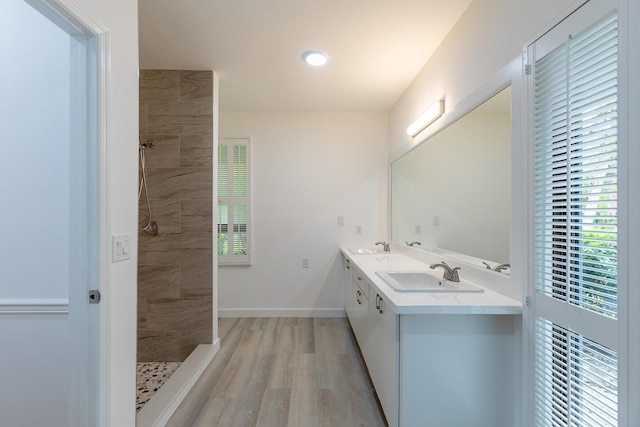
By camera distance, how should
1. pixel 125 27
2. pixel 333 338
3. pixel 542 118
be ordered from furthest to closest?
pixel 333 338, pixel 125 27, pixel 542 118

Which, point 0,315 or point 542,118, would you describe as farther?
point 0,315

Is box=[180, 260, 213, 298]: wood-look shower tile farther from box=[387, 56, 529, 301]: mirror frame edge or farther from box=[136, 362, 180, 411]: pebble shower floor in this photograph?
box=[387, 56, 529, 301]: mirror frame edge

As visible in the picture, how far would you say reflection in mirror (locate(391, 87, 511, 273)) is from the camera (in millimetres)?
1532

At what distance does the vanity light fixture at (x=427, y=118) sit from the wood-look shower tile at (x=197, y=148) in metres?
1.79

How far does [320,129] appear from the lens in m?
3.60

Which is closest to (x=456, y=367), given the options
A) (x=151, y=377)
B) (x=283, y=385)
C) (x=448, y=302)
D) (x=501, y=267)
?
(x=448, y=302)

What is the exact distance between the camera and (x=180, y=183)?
2.63 metres

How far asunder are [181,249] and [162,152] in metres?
0.88

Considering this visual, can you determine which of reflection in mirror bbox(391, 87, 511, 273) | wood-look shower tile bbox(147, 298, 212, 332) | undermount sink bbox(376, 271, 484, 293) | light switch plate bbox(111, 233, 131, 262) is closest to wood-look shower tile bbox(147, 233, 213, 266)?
wood-look shower tile bbox(147, 298, 212, 332)

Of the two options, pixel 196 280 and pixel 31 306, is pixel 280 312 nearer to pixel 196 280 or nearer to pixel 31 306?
pixel 196 280

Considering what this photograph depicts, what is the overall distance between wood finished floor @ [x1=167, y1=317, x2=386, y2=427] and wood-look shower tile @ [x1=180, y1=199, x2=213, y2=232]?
1.14 metres

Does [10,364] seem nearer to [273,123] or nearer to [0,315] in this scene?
[0,315]

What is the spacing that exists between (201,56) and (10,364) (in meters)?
2.27

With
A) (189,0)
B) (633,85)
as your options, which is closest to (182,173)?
(189,0)
